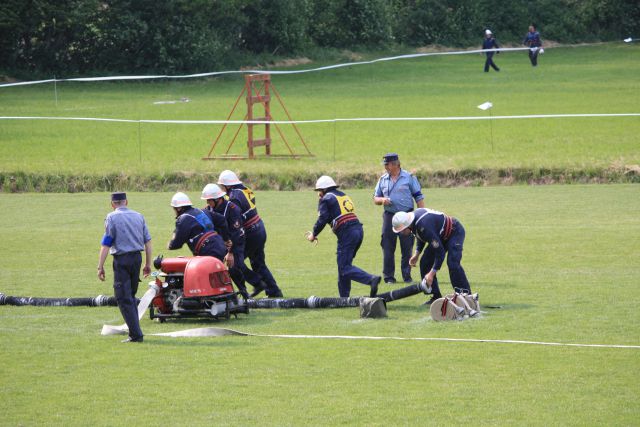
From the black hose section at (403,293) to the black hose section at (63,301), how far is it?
4232mm

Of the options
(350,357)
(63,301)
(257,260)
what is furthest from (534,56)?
(350,357)

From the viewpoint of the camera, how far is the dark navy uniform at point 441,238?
14570 millimetres

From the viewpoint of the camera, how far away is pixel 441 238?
14.9 m

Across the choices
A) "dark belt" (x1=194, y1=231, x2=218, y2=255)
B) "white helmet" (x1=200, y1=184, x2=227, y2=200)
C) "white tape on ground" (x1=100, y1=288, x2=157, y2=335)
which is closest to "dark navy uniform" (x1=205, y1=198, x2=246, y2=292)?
"white helmet" (x1=200, y1=184, x2=227, y2=200)

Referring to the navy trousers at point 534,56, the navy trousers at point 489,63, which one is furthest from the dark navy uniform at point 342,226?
the navy trousers at point 534,56

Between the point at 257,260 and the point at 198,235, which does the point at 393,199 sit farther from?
the point at 198,235

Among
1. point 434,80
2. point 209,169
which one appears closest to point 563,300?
point 209,169

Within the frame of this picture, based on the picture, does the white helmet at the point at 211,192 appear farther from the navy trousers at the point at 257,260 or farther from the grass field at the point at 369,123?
the grass field at the point at 369,123

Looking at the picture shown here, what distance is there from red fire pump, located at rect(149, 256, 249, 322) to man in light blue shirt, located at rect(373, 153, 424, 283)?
3338 mm

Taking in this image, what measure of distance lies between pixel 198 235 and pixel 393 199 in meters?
3.61

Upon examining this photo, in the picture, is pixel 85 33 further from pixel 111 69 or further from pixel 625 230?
pixel 625 230

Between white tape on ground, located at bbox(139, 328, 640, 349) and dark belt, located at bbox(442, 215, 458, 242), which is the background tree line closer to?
white tape on ground, located at bbox(139, 328, 640, 349)

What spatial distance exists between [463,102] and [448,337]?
115ft

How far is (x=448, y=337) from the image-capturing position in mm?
13461
